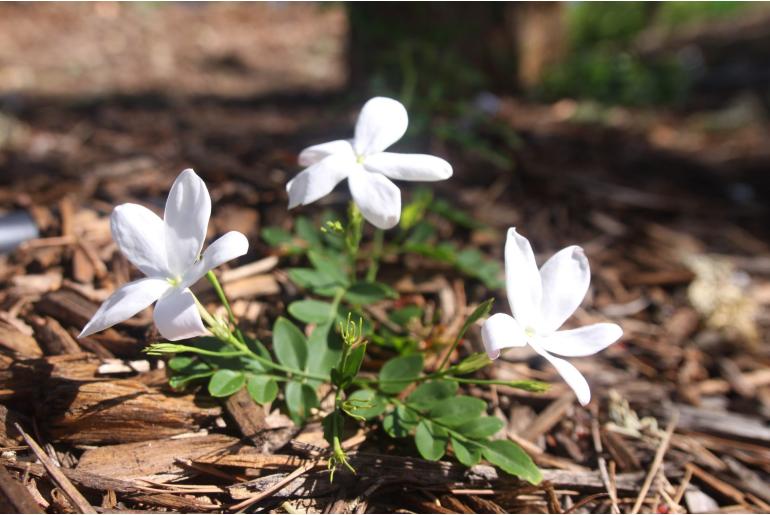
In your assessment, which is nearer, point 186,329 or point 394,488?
point 186,329

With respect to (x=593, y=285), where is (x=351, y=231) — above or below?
above

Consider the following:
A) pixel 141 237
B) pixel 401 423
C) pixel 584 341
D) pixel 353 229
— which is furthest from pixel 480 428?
pixel 141 237

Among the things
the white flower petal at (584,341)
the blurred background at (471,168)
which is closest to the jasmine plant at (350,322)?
the white flower petal at (584,341)

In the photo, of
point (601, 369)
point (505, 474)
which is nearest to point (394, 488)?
point (505, 474)

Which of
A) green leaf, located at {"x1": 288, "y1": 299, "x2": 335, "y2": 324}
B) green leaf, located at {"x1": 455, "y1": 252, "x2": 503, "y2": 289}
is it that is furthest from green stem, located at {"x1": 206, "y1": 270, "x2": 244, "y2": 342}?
green leaf, located at {"x1": 455, "y1": 252, "x2": 503, "y2": 289}

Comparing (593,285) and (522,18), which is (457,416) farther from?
(522,18)

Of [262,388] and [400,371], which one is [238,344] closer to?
[262,388]

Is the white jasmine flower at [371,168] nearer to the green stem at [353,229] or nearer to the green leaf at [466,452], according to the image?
the green stem at [353,229]
